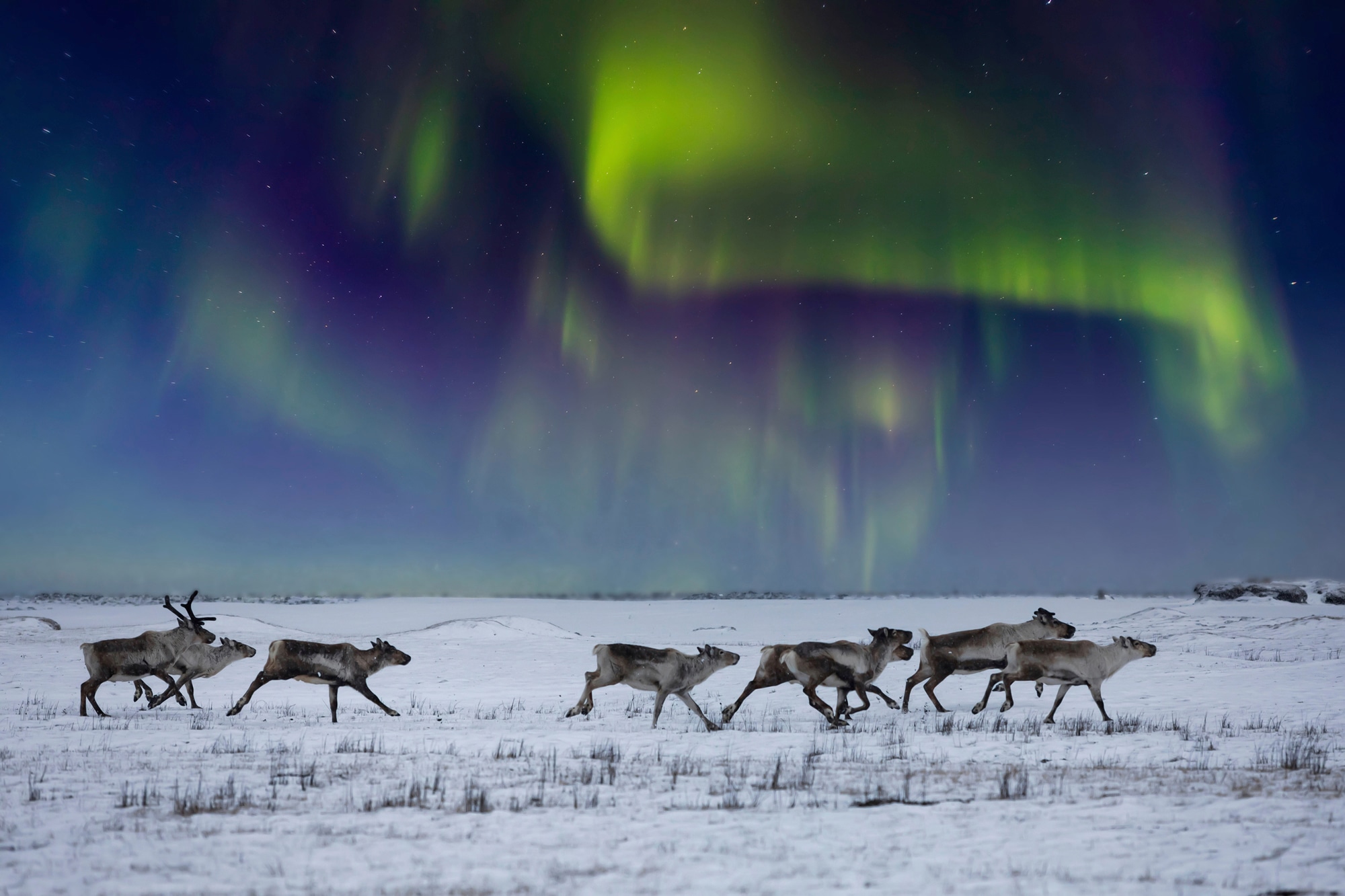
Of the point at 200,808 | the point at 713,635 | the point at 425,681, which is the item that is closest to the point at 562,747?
the point at 200,808

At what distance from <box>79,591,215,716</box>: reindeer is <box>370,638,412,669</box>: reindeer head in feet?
12.1

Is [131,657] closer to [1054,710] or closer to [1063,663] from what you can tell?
[1054,710]

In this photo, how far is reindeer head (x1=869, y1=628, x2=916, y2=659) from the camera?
17359 mm

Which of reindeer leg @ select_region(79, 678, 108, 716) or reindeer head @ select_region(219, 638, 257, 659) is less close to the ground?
reindeer head @ select_region(219, 638, 257, 659)

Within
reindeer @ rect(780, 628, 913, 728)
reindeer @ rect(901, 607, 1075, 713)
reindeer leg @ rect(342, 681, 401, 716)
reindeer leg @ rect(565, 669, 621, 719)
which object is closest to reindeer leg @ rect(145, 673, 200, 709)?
reindeer leg @ rect(342, 681, 401, 716)

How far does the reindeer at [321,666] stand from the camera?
52.9 ft

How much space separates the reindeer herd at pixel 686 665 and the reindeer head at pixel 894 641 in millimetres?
29

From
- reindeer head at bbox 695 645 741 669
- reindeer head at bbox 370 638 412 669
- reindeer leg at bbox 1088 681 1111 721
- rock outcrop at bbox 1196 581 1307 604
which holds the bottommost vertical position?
reindeer head at bbox 370 638 412 669

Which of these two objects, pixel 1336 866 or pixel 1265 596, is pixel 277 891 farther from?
pixel 1265 596

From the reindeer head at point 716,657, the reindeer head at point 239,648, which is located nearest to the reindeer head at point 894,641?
the reindeer head at point 716,657

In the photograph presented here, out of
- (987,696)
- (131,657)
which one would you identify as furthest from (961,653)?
(131,657)

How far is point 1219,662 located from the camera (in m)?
27.1

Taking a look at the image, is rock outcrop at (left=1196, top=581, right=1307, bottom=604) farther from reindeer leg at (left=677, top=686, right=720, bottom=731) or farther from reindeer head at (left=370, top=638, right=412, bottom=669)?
reindeer head at (left=370, top=638, right=412, bottom=669)

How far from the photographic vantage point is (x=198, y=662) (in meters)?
18.4
